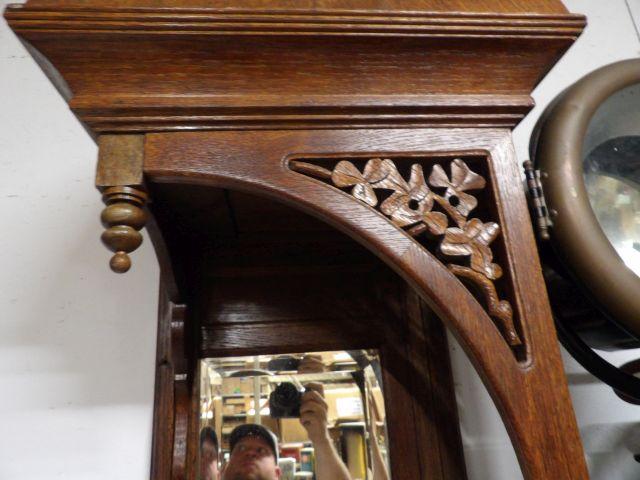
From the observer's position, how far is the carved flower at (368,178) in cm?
49

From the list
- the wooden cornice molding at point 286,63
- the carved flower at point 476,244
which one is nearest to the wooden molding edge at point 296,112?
the wooden cornice molding at point 286,63

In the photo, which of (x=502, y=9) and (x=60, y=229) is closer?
(x=502, y=9)

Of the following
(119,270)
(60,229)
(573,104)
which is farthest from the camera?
(60,229)

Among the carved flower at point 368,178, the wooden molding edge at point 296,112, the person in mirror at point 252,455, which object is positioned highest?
the wooden molding edge at point 296,112

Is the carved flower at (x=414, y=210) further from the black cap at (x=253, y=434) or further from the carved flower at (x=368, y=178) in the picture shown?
the black cap at (x=253, y=434)

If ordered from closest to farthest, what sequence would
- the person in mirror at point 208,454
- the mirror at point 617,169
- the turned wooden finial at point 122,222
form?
the turned wooden finial at point 122,222
the mirror at point 617,169
the person in mirror at point 208,454

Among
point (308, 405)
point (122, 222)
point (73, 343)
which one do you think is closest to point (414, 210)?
point (122, 222)

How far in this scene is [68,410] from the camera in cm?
79

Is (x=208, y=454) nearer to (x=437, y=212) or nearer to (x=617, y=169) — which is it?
(x=437, y=212)

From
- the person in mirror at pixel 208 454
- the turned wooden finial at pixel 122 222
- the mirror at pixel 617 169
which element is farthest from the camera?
the person in mirror at pixel 208 454

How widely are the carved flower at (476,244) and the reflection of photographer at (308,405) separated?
1.32ft

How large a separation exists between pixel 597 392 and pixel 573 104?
0.59 m

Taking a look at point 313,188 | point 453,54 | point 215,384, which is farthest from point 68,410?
point 453,54

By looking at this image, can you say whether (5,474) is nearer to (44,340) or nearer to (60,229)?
(44,340)
